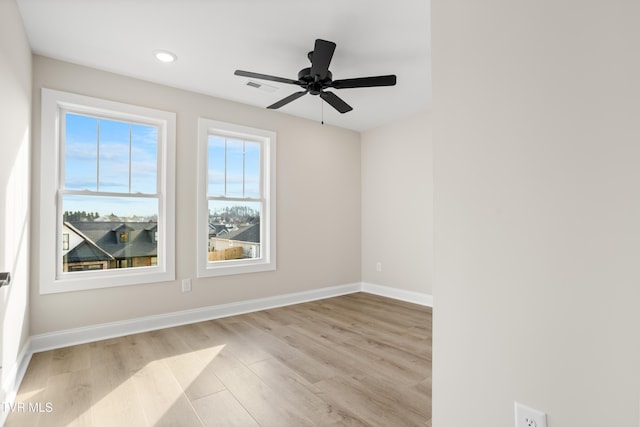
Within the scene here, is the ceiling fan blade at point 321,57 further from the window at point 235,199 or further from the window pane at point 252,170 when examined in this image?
the window pane at point 252,170

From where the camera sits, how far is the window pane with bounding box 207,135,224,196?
12.6 ft

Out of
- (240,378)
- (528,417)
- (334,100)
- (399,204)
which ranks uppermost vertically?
(334,100)

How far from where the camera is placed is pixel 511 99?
3.94ft

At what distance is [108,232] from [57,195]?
0.52 metres

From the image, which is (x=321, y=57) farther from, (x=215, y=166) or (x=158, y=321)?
(x=158, y=321)

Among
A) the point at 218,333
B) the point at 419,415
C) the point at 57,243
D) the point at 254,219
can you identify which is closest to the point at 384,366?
the point at 419,415

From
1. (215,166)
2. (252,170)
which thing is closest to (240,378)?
(215,166)

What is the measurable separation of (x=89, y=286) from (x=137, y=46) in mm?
2139

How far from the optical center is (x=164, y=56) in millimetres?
2816

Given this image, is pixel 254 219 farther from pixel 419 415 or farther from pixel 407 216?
pixel 419 415

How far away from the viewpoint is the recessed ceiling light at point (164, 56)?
9.05 feet

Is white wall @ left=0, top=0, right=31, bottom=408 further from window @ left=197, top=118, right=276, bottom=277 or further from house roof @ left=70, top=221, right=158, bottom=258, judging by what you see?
window @ left=197, top=118, right=276, bottom=277

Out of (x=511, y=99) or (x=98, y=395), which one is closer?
(x=511, y=99)

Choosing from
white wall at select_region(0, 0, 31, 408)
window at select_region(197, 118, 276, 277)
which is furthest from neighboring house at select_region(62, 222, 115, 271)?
window at select_region(197, 118, 276, 277)
